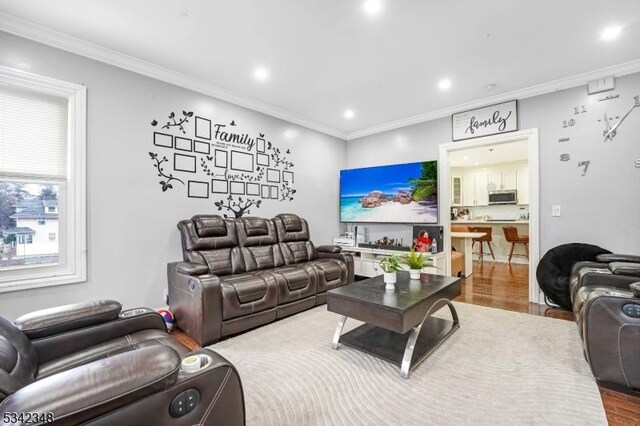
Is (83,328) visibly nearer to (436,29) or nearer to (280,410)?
(280,410)

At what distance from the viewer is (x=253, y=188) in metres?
4.25

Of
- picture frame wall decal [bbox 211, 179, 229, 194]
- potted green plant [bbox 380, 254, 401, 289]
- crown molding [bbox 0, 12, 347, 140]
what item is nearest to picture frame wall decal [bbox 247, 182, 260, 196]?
picture frame wall decal [bbox 211, 179, 229, 194]

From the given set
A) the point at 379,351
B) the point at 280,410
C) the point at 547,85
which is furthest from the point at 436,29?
the point at 280,410

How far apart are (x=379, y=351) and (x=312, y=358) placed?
556mm

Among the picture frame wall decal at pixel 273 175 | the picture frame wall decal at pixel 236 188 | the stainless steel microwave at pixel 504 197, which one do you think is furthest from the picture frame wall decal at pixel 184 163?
the stainless steel microwave at pixel 504 197

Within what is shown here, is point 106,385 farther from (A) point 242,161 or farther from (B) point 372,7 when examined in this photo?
(A) point 242,161

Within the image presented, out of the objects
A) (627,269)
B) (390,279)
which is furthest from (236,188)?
(627,269)

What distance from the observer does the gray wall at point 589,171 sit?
10.6 feet

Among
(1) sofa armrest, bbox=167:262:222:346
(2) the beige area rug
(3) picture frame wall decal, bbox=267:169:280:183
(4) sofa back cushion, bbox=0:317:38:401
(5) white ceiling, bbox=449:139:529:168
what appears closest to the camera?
(4) sofa back cushion, bbox=0:317:38:401

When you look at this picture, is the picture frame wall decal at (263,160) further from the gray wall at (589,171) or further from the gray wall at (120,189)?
the gray wall at (589,171)

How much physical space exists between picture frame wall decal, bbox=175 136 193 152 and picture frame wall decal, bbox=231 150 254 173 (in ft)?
1.92

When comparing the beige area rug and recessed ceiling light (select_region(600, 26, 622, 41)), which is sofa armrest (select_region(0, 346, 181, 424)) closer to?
the beige area rug

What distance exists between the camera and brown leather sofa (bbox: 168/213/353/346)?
8.75 ft

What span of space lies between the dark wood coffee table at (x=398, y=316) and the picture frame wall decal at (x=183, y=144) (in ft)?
8.17
